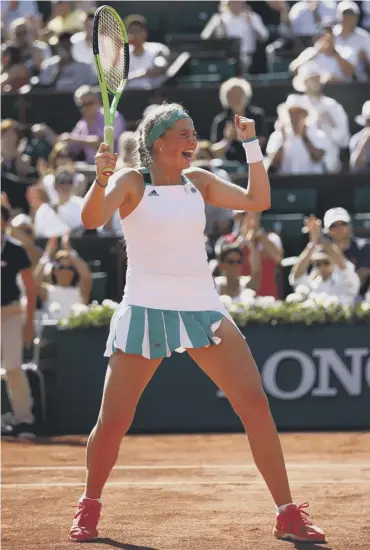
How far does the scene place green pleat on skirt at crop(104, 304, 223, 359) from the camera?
5012 millimetres

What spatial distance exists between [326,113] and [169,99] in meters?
1.88

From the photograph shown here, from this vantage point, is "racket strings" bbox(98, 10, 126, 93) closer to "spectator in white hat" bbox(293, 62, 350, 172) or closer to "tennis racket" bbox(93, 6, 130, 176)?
"tennis racket" bbox(93, 6, 130, 176)

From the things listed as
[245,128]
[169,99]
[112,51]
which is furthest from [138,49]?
[245,128]

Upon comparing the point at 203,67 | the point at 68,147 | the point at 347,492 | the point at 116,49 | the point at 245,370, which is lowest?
the point at 347,492

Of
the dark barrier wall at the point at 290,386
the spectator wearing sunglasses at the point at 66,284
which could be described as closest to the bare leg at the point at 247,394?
the dark barrier wall at the point at 290,386

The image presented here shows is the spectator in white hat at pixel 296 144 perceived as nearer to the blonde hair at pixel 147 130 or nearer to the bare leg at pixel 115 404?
the blonde hair at pixel 147 130

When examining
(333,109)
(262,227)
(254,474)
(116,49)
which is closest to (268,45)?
(333,109)

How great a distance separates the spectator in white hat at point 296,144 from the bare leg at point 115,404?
717 cm

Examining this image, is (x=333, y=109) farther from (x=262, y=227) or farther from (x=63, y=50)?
(x=63, y=50)

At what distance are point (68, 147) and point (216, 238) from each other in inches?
89.9

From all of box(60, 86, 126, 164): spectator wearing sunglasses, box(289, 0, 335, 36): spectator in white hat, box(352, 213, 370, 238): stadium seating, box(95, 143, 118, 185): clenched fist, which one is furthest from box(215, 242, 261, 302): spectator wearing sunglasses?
box(289, 0, 335, 36): spectator in white hat

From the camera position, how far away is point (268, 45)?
47.4ft

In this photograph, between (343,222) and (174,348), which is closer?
A: (174,348)

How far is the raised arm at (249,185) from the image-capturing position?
17.1ft
